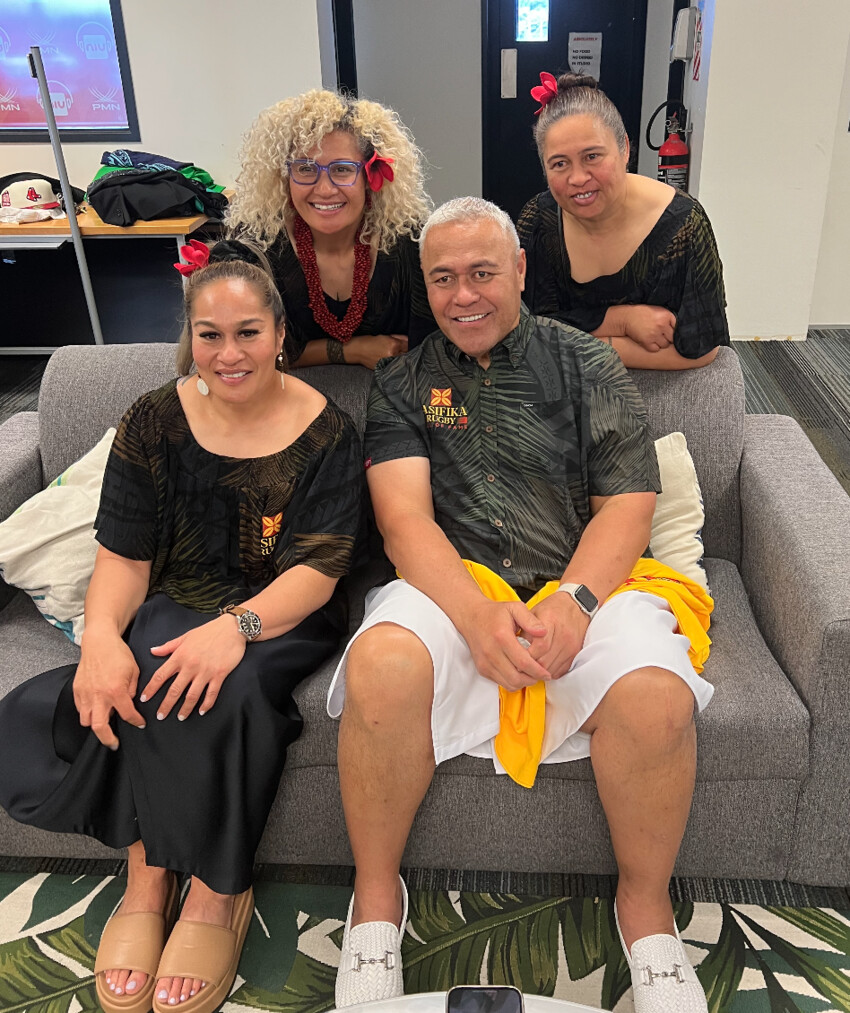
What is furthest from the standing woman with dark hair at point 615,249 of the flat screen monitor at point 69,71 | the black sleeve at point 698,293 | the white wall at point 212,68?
the flat screen monitor at point 69,71

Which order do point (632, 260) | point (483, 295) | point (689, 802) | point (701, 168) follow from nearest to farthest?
point (689, 802), point (483, 295), point (632, 260), point (701, 168)

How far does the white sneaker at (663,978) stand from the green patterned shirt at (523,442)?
2.02ft

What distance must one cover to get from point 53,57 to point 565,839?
181 inches

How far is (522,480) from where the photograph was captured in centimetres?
167

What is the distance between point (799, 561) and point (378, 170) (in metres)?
1.13

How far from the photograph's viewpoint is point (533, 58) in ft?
19.1

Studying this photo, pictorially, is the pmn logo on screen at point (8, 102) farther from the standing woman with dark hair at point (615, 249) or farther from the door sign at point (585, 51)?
the standing woman with dark hair at point (615, 249)

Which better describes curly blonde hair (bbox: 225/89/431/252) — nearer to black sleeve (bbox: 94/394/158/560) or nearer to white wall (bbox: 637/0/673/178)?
black sleeve (bbox: 94/394/158/560)

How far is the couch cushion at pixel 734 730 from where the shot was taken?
1.43 m

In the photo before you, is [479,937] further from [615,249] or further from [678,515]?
[615,249]

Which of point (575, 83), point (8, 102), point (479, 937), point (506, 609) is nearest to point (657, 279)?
point (575, 83)

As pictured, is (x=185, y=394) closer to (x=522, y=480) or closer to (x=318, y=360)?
(x=318, y=360)

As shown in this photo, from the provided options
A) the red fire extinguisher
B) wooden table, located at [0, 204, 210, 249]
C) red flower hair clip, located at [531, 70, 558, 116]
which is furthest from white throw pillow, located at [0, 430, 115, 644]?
the red fire extinguisher

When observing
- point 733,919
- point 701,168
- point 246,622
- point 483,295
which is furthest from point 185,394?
point 701,168
